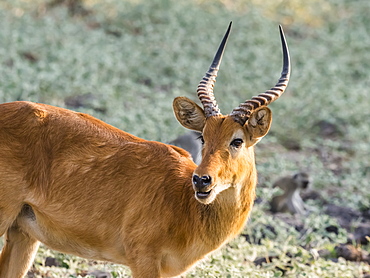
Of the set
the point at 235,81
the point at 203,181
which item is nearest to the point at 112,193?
the point at 203,181

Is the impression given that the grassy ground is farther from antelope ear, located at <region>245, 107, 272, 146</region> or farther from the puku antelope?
antelope ear, located at <region>245, 107, 272, 146</region>

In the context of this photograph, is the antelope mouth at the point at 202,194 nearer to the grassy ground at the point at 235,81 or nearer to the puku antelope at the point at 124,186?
the puku antelope at the point at 124,186

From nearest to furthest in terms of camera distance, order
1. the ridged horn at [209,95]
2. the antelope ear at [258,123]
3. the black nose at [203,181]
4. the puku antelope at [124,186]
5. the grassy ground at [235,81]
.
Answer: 1. the black nose at [203,181]
2. the antelope ear at [258,123]
3. the puku antelope at [124,186]
4. the ridged horn at [209,95]
5. the grassy ground at [235,81]

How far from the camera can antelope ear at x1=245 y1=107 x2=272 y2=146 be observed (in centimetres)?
560

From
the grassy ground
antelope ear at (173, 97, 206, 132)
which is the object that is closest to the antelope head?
antelope ear at (173, 97, 206, 132)

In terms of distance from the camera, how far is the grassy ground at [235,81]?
338 inches

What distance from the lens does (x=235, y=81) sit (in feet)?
46.3

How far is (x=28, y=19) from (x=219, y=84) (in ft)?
13.5

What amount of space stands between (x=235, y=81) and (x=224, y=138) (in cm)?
863

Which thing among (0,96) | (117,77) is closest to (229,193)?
(0,96)

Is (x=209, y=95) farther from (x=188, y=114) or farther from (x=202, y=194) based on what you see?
(x=202, y=194)

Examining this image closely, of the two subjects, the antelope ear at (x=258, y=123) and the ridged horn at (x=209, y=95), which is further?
the ridged horn at (x=209, y=95)

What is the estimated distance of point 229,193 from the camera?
18.9ft

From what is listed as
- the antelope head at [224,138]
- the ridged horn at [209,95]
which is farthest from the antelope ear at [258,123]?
the ridged horn at [209,95]
